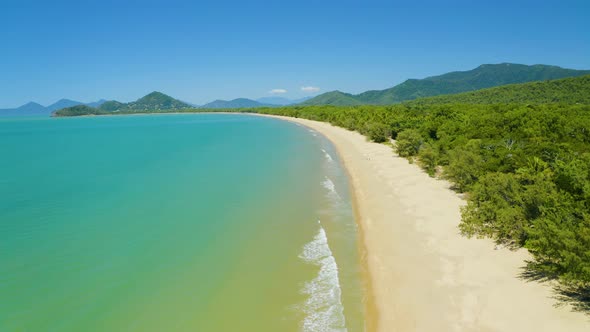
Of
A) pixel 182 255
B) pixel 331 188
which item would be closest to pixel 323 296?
pixel 182 255

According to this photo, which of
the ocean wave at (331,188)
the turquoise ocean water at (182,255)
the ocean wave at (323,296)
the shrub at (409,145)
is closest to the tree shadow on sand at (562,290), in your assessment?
the turquoise ocean water at (182,255)

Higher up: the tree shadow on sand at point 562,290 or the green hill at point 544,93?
the green hill at point 544,93

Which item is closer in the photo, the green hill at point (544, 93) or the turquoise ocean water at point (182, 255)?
the turquoise ocean water at point (182, 255)

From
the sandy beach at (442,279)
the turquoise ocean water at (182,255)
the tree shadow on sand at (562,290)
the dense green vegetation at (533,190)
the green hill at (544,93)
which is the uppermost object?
the green hill at (544,93)

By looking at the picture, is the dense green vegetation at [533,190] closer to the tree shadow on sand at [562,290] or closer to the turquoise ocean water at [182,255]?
the tree shadow on sand at [562,290]

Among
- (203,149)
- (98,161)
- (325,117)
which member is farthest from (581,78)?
(98,161)

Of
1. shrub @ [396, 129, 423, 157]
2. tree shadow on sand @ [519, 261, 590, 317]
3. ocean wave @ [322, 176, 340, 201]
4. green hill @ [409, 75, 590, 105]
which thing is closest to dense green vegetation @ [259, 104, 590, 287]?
tree shadow on sand @ [519, 261, 590, 317]
